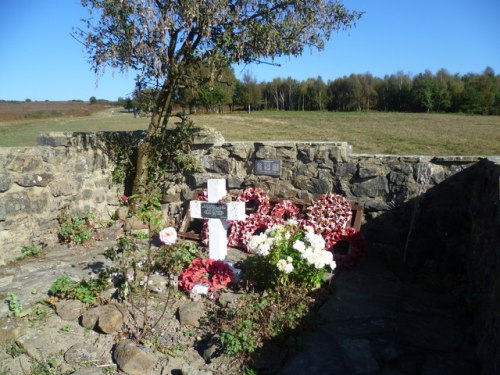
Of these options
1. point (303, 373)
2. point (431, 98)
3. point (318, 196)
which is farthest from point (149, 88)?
point (431, 98)

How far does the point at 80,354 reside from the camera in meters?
3.37

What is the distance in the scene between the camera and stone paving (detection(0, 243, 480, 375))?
3.12m

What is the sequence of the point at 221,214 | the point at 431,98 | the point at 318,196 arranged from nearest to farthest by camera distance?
1. the point at 221,214
2. the point at 318,196
3. the point at 431,98

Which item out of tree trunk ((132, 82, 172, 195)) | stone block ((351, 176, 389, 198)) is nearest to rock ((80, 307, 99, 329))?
tree trunk ((132, 82, 172, 195))

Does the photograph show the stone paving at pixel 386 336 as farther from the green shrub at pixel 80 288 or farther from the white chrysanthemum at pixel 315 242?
the green shrub at pixel 80 288

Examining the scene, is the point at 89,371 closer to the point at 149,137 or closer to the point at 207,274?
the point at 207,274

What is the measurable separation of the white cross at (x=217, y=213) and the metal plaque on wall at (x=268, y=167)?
4.79 feet

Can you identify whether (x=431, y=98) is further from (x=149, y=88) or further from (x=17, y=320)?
(x=17, y=320)

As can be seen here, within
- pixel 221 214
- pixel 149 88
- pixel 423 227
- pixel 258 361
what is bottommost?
pixel 258 361

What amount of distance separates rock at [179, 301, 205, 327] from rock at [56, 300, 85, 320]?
925mm

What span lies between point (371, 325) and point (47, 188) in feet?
15.2

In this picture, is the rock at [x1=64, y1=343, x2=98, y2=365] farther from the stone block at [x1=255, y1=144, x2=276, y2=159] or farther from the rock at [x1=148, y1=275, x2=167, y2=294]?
the stone block at [x1=255, y1=144, x2=276, y2=159]

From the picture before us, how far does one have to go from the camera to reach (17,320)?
3.74 m

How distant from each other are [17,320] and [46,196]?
2.47 meters
